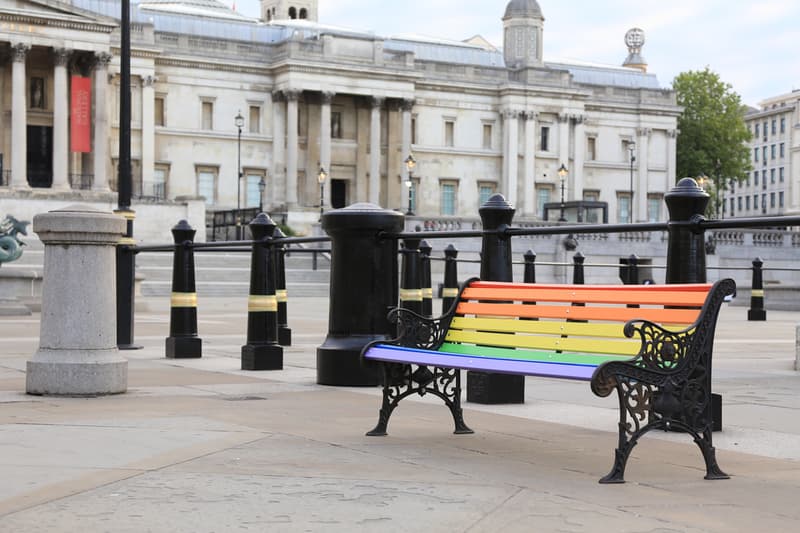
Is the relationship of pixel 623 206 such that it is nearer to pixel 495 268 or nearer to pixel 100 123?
pixel 100 123

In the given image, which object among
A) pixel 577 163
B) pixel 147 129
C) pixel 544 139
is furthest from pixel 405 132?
pixel 147 129

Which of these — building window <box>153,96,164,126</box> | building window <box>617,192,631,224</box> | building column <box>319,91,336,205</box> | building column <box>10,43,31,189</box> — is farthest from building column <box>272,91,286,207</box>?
building window <box>617,192,631,224</box>

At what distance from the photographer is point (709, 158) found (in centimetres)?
10994

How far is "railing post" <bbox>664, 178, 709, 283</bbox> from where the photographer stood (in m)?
8.80

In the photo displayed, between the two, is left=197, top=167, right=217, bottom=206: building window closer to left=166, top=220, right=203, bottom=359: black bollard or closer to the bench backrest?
left=166, top=220, right=203, bottom=359: black bollard

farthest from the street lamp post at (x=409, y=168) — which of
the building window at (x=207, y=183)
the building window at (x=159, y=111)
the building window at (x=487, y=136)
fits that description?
the building window at (x=159, y=111)

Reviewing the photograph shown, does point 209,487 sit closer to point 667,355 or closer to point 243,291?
point 667,355

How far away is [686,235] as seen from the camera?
888 cm

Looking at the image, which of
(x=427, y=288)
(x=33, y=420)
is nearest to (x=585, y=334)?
(x=33, y=420)

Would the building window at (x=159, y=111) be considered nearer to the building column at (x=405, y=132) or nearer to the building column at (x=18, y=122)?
the building column at (x=18, y=122)

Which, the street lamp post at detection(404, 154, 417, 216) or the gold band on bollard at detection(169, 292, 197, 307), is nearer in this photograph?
the gold band on bollard at detection(169, 292, 197, 307)

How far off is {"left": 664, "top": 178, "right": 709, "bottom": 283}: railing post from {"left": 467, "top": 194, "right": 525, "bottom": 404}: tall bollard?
189 centimetres

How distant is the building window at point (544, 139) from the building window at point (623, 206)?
30.1 ft

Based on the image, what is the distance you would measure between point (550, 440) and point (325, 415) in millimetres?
1955
